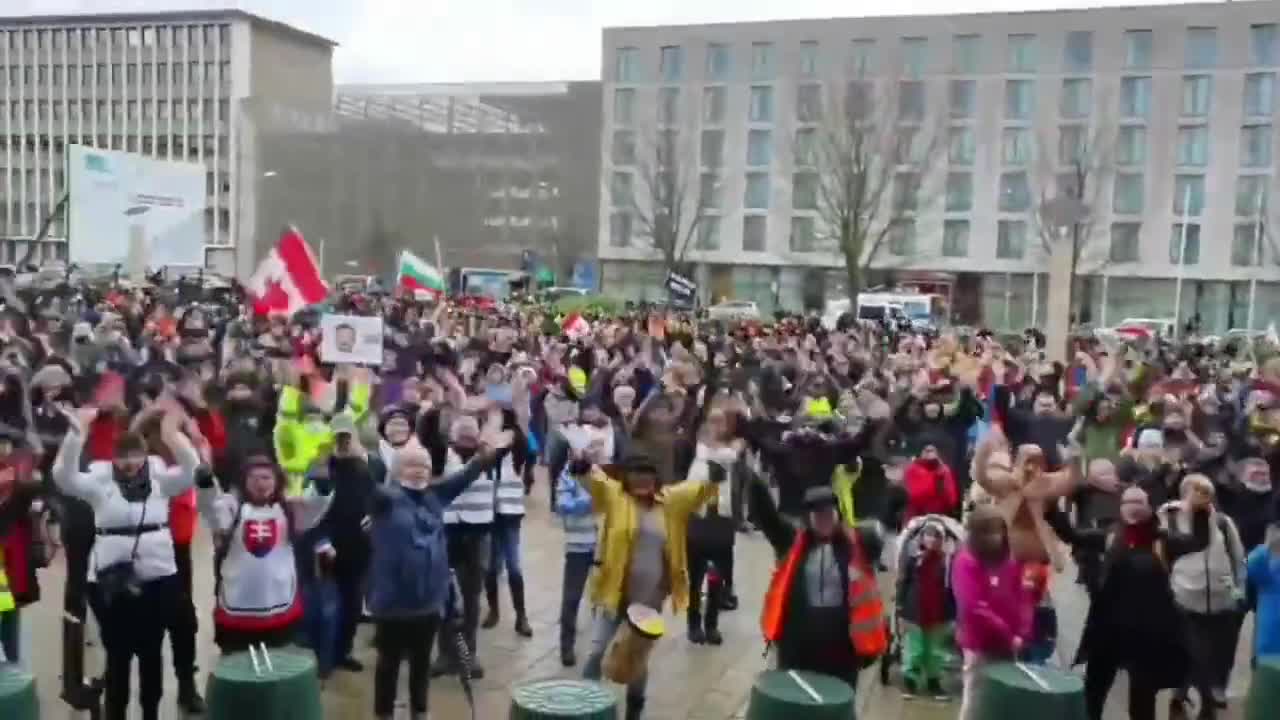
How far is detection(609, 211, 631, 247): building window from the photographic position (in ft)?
201

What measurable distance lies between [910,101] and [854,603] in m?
49.7

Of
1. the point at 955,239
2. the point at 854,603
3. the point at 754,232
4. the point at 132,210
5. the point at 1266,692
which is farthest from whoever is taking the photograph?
the point at 754,232

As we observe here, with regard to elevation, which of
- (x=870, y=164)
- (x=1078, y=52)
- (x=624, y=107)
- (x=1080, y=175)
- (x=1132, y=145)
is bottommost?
(x=1080, y=175)

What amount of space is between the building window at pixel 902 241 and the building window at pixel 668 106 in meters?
11.9

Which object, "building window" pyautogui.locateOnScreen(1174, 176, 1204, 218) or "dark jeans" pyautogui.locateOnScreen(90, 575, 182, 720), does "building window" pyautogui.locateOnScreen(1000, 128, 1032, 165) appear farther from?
"dark jeans" pyautogui.locateOnScreen(90, 575, 182, 720)

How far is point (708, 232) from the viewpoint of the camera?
59781 mm

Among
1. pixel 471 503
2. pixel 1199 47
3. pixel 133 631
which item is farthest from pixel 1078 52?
pixel 133 631

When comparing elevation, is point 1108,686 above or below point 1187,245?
below

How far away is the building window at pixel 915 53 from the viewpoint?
56.2 meters

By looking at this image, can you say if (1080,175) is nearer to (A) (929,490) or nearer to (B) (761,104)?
(B) (761,104)

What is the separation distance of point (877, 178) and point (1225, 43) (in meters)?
16.9

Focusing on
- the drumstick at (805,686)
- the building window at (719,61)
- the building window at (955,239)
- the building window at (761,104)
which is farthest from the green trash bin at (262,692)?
the building window at (719,61)

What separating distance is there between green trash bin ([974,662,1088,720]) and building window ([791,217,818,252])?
175ft

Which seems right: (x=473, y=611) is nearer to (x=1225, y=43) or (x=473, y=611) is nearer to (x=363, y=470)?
(x=363, y=470)
